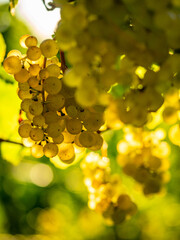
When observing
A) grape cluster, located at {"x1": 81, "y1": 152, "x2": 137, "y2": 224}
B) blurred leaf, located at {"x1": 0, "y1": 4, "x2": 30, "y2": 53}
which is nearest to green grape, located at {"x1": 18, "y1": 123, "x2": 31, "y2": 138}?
grape cluster, located at {"x1": 81, "y1": 152, "x2": 137, "y2": 224}

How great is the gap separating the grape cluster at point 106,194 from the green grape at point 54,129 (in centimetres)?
21

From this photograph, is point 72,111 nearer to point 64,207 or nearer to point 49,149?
point 49,149

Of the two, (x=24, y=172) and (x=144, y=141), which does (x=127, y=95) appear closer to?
(x=144, y=141)

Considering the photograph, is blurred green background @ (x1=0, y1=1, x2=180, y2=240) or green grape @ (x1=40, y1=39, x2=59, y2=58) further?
blurred green background @ (x1=0, y1=1, x2=180, y2=240)

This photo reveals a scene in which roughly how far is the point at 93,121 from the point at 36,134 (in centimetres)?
11

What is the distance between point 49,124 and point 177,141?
0.21 meters

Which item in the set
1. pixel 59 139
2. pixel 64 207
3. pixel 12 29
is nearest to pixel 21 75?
pixel 59 139

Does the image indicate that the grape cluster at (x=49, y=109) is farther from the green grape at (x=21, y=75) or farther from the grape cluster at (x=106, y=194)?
the grape cluster at (x=106, y=194)

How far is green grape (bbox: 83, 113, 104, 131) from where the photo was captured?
1.96 feet

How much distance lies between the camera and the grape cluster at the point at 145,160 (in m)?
0.71

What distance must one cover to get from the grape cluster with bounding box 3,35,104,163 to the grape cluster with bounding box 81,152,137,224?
17cm

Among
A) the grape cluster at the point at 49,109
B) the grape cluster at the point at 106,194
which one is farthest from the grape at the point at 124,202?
the grape cluster at the point at 49,109

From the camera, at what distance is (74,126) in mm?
603

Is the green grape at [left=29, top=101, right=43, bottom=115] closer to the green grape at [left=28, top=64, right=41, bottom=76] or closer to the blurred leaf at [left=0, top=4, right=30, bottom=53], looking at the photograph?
the green grape at [left=28, top=64, right=41, bottom=76]
